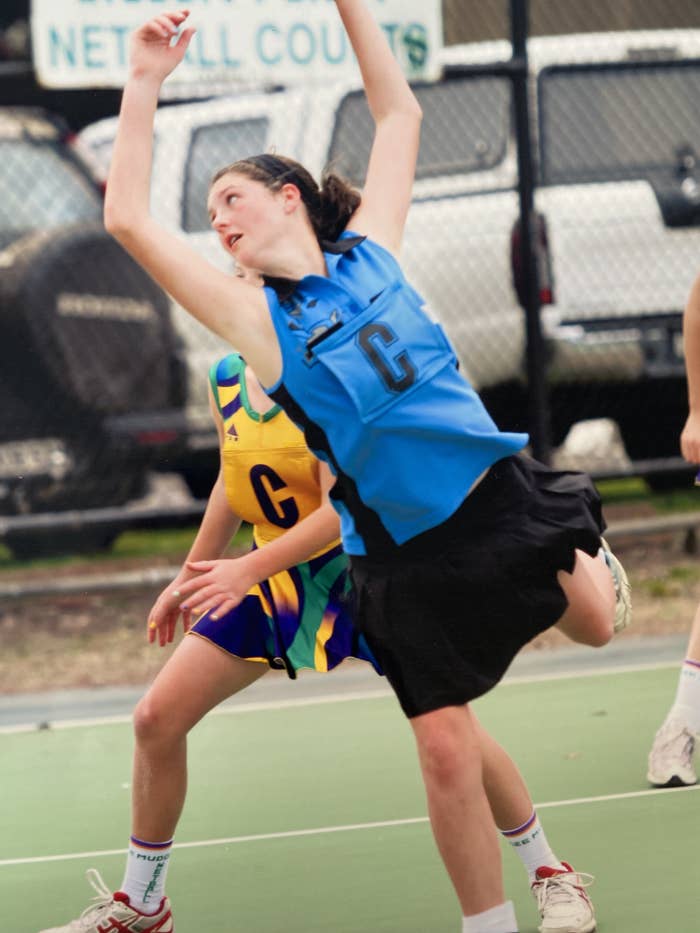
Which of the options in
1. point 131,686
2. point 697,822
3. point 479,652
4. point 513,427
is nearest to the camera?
point 479,652

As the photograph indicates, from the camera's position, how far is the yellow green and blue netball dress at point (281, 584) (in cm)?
378

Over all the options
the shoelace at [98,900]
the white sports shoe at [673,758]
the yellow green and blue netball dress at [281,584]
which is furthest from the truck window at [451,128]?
the shoelace at [98,900]

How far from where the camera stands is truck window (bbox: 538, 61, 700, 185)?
30.2ft

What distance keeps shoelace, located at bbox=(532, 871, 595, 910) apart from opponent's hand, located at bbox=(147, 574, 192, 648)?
925 millimetres

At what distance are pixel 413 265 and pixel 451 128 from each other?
2.44 feet

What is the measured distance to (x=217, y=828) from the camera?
481 cm

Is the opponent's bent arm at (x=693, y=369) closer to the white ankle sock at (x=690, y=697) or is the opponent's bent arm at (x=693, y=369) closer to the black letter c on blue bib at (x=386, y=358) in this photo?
the white ankle sock at (x=690, y=697)

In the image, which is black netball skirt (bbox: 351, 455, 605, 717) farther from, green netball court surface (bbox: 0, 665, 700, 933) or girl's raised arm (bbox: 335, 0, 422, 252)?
green netball court surface (bbox: 0, 665, 700, 933)

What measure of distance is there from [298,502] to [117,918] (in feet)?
3.16

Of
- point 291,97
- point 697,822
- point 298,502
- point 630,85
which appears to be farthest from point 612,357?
point 298,502

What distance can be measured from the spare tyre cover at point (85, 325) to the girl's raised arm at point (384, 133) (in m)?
5.60

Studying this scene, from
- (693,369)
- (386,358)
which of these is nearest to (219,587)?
(386,358)

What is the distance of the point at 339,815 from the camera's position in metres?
4.84

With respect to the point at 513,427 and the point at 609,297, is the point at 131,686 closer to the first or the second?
the point at 513,427
